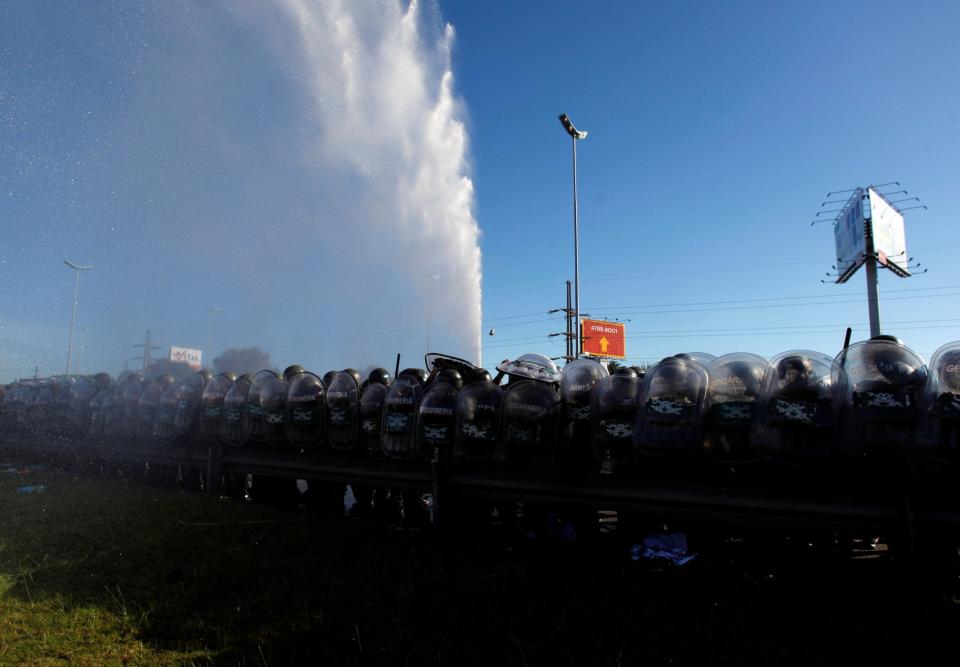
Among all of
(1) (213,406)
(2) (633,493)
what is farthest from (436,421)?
(1) (213,406)

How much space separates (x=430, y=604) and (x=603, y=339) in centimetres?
4408

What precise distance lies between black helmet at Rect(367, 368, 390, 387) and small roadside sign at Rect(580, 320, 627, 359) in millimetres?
38084

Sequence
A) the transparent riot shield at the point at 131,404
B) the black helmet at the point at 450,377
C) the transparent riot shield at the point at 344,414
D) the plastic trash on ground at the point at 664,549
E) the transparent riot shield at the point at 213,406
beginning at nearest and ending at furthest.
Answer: the plastic trash on ground at the point at 664,549, the black helmet at the point at 450,377, the transparent riot shield at the point at 344,414, the transparent riot shield at the point at 213,406, the transparent riot shield at the point at 131,404

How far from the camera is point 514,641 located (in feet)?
12.1

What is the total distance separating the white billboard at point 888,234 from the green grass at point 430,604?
31.8m

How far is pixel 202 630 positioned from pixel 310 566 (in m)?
1.21

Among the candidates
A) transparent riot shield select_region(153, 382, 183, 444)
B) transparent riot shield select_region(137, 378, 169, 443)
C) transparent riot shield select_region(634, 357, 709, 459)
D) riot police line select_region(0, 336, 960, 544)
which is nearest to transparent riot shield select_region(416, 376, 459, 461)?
riot police line select_region(0, 336, 960, 544)

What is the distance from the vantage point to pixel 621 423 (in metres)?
5.64

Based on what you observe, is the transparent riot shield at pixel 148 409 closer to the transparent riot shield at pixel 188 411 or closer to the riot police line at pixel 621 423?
the transparent riot shield at pixel 188 411

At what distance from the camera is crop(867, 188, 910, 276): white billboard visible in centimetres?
3095

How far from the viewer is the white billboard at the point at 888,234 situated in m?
31.0

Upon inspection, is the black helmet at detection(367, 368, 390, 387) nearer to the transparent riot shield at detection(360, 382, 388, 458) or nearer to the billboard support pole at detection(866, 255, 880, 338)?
the transparent riot shield at detection(360, 382, 388, 458)

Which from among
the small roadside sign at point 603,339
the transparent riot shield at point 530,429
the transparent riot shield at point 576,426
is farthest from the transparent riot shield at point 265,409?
the small roadside sign at point 603,339

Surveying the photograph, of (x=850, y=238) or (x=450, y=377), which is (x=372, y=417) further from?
(x=850, y=238)
